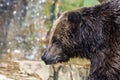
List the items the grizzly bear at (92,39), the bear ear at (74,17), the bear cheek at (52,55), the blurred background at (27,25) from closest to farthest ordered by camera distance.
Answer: the grizzly bear at (92,39)
the bear ear at (74,17)
the bear cheek at (52,55)
the blurred background at (27,25)

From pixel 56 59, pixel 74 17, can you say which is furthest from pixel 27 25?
pixel 74 17

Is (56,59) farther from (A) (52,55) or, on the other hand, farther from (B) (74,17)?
(B) (74,17)

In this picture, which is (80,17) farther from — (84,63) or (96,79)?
(84,63)

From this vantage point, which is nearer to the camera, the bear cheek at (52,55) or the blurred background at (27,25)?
the bear cheek at (52,55)

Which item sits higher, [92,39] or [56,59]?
[92,39]

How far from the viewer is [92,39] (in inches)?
219

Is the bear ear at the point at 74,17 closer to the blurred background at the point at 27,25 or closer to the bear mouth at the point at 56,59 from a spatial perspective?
the bear mouth at the point at 56,59

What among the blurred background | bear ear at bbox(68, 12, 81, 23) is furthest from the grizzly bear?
the blurred background

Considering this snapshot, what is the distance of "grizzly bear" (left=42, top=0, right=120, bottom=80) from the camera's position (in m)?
5.40

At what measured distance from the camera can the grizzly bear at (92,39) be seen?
17.7 feet

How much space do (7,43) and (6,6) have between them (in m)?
1.49

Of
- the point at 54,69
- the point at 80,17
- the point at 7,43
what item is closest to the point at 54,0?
the point at 7,43

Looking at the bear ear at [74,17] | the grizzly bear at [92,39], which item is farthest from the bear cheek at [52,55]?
the bear ear at [74,17]

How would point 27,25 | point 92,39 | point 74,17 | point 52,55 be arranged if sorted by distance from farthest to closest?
1. point 27,25
2. point 52,55
3. point 74,17
4. point 92,39
